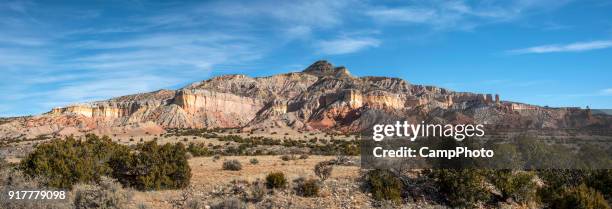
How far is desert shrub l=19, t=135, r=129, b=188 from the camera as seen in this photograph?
16.5 meters

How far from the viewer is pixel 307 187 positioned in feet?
53.1

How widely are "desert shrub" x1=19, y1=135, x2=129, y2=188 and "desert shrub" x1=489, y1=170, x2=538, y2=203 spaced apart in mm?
14272

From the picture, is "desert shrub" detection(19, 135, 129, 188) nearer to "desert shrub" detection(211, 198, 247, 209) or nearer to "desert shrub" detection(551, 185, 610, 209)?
"desert shrub" detection(211, 198, 247, 209)

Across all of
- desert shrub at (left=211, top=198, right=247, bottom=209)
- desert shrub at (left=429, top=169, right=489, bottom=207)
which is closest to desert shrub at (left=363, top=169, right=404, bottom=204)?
desert shrub at (left=429, top=169, right=489, bottom=207)

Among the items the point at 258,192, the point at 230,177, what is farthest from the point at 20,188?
the point at 258,192

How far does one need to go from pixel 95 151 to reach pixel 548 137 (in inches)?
774

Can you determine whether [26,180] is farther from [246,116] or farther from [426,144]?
[246,116]

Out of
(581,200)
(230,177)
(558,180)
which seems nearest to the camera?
(581,200)

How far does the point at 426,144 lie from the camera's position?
18.3 metres

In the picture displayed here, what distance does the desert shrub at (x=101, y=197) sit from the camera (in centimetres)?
1438

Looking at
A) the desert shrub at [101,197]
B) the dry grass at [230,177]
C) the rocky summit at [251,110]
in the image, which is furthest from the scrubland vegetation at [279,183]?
the rocky summit at [251,110]

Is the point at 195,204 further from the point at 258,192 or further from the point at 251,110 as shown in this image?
the point at 251,110

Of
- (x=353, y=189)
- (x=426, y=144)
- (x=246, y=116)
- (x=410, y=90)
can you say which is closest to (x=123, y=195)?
(x=353, y=189)

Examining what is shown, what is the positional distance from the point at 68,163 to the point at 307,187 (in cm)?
872
